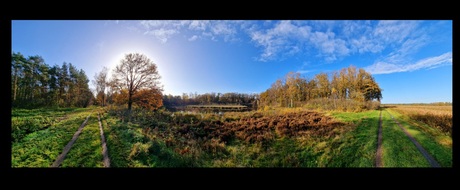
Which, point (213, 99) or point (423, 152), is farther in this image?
point (213, 99)

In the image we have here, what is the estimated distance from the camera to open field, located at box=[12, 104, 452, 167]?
10.4 feet

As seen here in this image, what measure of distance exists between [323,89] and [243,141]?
10.3ft

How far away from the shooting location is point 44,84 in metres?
4.67

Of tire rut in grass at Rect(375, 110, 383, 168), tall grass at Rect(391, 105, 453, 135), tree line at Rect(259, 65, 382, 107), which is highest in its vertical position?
tree line at Rect(259, 65, 382, 107)

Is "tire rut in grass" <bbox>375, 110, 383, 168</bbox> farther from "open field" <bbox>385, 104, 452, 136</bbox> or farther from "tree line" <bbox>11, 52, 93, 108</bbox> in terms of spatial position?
"tree line" <bbox>11, 52, 93, 108</bbox>

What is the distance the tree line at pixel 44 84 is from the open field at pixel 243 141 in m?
0.36

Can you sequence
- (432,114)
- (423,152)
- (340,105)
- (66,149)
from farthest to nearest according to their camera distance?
(340,105), (432,114), (66,149), (423,152)

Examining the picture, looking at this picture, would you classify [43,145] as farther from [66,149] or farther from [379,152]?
[379,152]

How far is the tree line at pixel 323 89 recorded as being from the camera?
4.30 meters

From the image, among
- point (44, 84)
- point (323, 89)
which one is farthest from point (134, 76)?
point (323, 89)

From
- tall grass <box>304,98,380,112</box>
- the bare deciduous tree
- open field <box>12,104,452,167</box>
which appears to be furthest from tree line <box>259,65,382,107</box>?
the bare deciduous tree

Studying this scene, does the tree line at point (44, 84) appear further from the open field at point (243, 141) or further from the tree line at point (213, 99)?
the tree line at point (213, 99)

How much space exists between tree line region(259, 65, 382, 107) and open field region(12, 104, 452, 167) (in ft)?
1.64
